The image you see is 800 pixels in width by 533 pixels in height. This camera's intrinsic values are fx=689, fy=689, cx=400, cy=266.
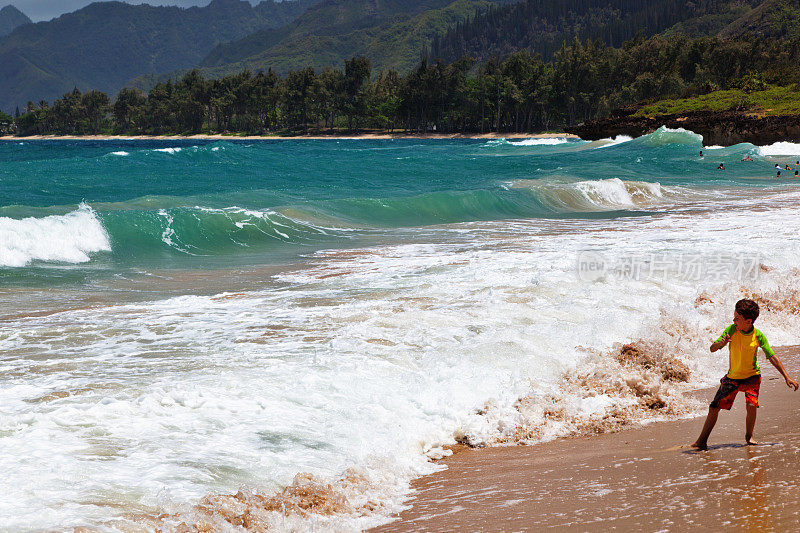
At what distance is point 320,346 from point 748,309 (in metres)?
4.30

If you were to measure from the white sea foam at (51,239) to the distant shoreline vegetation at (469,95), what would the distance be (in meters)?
63.1

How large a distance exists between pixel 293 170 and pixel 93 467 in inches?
1609

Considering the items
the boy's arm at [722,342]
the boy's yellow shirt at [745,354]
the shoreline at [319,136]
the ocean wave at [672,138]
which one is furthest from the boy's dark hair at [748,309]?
the shoreline at [319,136]

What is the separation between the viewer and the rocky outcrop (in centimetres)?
5538

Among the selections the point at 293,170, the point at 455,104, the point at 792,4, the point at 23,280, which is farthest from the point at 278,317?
the point at 792,4

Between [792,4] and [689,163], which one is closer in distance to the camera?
[689,163]

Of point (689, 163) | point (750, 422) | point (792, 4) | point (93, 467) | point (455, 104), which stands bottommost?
point (93, 467)

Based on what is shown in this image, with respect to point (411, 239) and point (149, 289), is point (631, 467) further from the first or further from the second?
point (411, 239)

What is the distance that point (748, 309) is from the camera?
4.92 meters

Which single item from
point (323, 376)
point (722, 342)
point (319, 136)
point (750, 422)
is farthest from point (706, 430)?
point (319, 136)

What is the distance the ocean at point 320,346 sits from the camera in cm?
465

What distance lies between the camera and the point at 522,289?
10.0 metres

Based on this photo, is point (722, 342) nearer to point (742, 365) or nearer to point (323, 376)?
point (742, 365)

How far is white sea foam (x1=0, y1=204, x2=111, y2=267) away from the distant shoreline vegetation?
63.1 m
